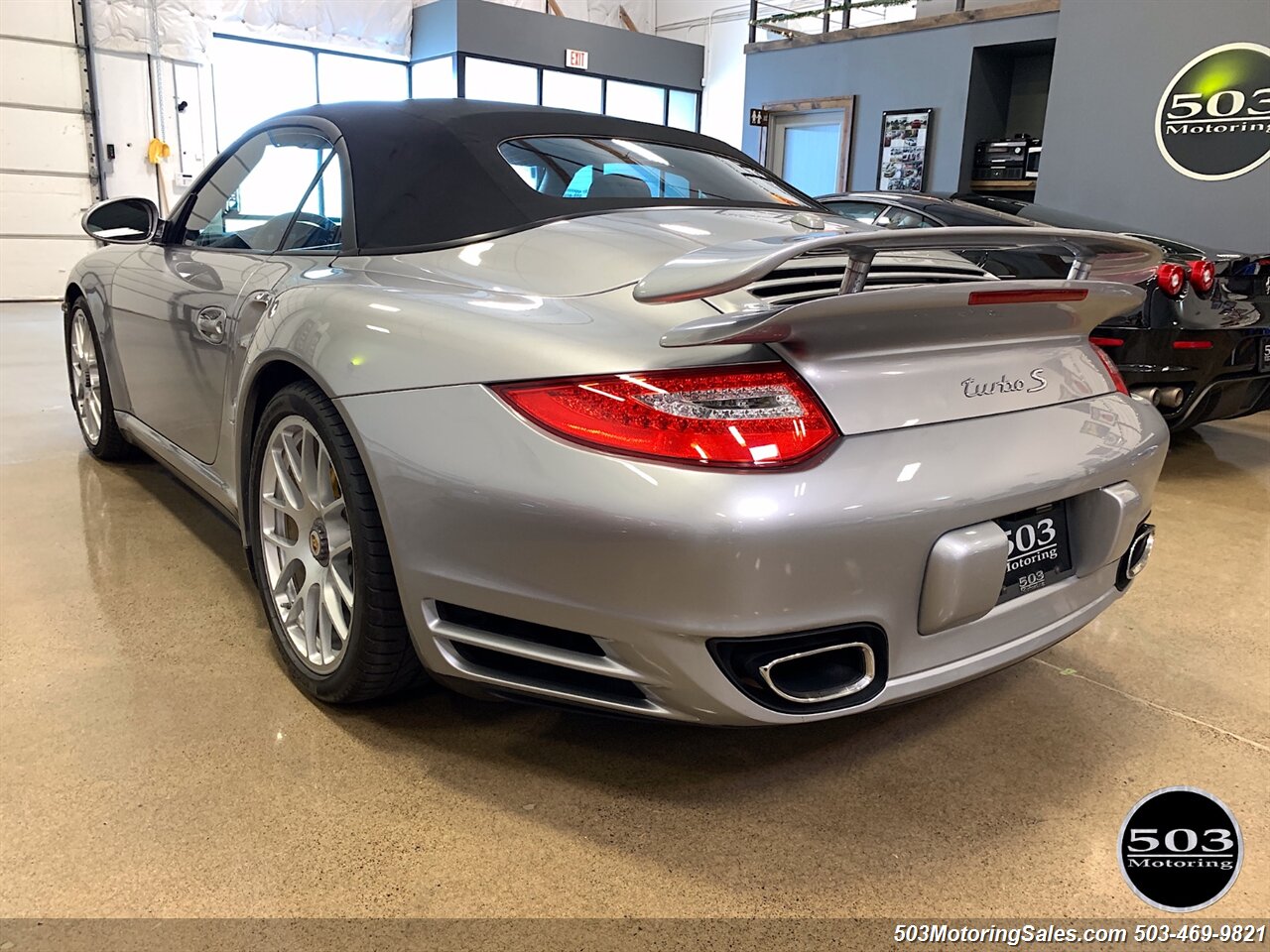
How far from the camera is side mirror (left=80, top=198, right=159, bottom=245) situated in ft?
9.30

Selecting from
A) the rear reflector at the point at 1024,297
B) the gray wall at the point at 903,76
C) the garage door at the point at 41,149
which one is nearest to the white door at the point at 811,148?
the gray wall at the point at 903,76

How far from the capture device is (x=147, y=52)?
1131 centimetres

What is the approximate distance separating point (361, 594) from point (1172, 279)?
11.3 feet

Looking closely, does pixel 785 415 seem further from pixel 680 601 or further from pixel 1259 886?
pixel 1259 886

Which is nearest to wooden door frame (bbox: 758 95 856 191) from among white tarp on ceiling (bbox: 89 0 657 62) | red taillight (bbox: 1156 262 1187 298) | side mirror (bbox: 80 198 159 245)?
white tarp on ceiling (bbox: 89 0 657 62)

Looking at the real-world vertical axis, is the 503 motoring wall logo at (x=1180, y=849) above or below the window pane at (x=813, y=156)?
below

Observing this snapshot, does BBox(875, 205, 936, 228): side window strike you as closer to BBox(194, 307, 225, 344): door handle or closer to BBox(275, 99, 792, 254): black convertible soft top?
BBox(275, 99, 792, 254): black convertible soft top

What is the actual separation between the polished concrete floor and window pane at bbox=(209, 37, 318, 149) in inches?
456

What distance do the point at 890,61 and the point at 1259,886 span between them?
370 inches

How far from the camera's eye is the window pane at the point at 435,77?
45.0 ft

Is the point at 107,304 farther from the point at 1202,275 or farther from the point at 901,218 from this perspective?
the point at 1202,275

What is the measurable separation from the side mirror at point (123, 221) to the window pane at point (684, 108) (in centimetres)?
1519

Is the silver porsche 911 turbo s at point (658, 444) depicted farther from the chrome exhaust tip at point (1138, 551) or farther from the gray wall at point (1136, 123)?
the gray wall at point (1136, 123)

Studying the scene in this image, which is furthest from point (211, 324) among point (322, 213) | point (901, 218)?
point (901, 218)
